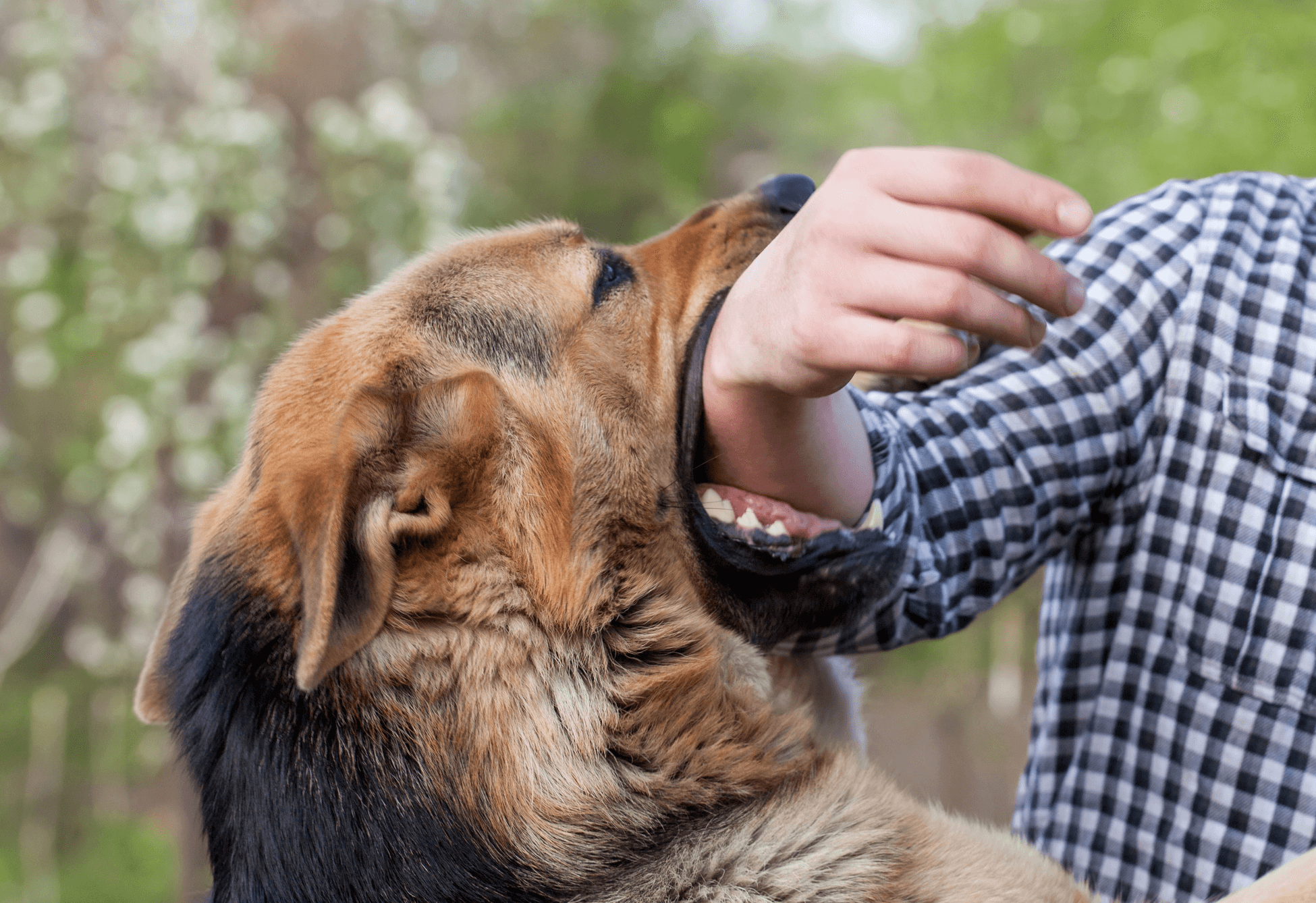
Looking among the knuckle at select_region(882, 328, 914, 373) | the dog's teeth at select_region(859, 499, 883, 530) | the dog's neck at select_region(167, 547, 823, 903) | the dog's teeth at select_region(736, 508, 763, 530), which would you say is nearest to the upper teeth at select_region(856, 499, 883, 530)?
the dog's teeth at select_region(859, 499, 883, 530)

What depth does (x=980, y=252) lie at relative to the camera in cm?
113

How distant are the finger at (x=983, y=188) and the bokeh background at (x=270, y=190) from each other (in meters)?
3.95

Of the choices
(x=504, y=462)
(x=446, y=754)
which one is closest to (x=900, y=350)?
(x=504, y=462)

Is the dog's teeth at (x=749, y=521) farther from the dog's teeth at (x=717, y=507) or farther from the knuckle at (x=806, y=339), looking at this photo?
the knuckle at (x=806, y=339)

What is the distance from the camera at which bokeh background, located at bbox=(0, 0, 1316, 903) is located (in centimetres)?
538

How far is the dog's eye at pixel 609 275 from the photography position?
2.06 meters

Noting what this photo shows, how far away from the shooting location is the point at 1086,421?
2.04 m

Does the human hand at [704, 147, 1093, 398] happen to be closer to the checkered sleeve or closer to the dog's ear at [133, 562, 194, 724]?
the checkered sleeve

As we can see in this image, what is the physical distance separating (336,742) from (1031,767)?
1661 mm

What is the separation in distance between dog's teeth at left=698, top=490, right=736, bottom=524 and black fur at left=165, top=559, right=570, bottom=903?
27.5 inches

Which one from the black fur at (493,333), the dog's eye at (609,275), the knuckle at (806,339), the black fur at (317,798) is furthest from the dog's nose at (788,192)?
the black fur at (317,798)

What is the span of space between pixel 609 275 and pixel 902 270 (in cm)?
103

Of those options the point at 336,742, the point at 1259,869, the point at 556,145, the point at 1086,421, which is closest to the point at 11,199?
the point at 556,145

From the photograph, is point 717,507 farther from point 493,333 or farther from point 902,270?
point 902,270
